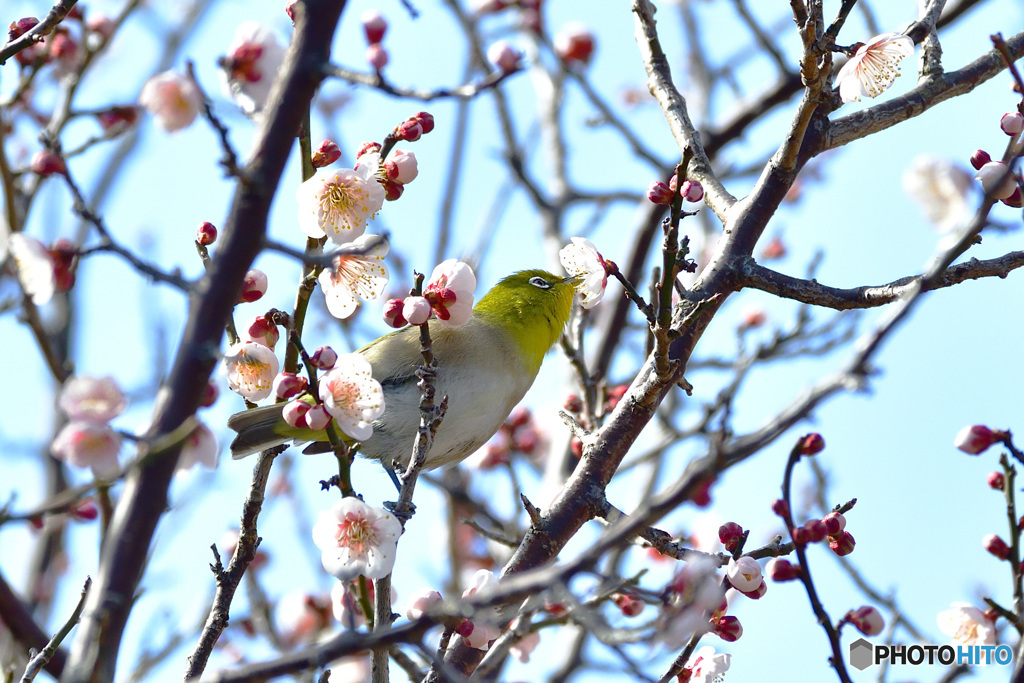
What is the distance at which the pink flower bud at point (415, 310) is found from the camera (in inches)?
104

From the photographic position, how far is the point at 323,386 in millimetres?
2391

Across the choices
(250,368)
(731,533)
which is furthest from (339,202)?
(731,533)

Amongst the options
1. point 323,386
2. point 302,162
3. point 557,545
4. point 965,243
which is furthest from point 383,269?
point 965,243

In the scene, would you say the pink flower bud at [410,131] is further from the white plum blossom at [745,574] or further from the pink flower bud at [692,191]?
the white plum blossom at [745,574]

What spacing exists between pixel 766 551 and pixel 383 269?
1470mm

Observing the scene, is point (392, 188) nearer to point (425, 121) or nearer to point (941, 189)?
point (425, 121)

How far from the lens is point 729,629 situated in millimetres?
2646

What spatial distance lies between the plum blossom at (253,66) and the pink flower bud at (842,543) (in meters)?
1.98

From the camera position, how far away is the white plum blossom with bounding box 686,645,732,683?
9.43ft

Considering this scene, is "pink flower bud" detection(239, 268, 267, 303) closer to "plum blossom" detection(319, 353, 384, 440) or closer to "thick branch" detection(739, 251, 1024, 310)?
"plum blossom" detection(319, 353, 384, 440)

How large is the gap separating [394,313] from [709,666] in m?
1.48

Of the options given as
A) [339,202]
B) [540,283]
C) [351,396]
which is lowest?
[351,396]

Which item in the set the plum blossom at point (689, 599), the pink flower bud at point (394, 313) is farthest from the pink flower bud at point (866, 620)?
the pink flower bud at point (394, 313)

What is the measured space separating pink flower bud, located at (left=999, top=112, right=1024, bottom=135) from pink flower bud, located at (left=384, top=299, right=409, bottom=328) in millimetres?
1902
